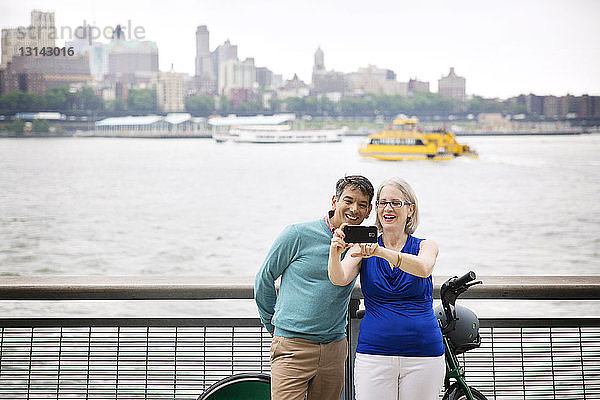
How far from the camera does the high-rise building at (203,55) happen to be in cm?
2283

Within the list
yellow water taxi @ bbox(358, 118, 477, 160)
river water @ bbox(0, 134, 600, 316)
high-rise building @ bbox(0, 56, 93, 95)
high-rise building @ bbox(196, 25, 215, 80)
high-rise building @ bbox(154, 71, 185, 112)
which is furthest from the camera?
yellow water taxi @ bbox(358, 118, 477, 160)

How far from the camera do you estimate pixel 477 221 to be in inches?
942

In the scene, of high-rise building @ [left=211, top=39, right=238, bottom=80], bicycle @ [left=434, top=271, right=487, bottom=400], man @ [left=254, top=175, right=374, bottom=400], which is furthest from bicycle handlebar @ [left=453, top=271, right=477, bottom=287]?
high-rise building @ [left=211, top=39, right=238, bottom=80]

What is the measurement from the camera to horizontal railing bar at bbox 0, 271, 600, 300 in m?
1.92

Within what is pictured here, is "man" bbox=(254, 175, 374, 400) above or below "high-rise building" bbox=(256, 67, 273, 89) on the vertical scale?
below

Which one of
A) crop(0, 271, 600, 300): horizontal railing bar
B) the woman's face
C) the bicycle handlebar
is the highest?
the woman's face

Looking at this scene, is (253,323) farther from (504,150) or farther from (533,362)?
(504,150)

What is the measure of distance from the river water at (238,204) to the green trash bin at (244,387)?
61.7 ft

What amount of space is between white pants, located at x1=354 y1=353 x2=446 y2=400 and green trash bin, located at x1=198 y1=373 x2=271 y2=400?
42cm

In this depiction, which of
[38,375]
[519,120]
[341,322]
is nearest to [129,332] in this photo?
[38,375]

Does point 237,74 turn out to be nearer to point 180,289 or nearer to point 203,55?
point 203,55

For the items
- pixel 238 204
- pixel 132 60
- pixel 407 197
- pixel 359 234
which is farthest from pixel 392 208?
pixel 238 204

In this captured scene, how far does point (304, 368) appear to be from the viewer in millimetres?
1546

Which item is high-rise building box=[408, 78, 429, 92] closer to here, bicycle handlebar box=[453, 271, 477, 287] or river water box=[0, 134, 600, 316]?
river water box=[0, 134, 600, 316]
